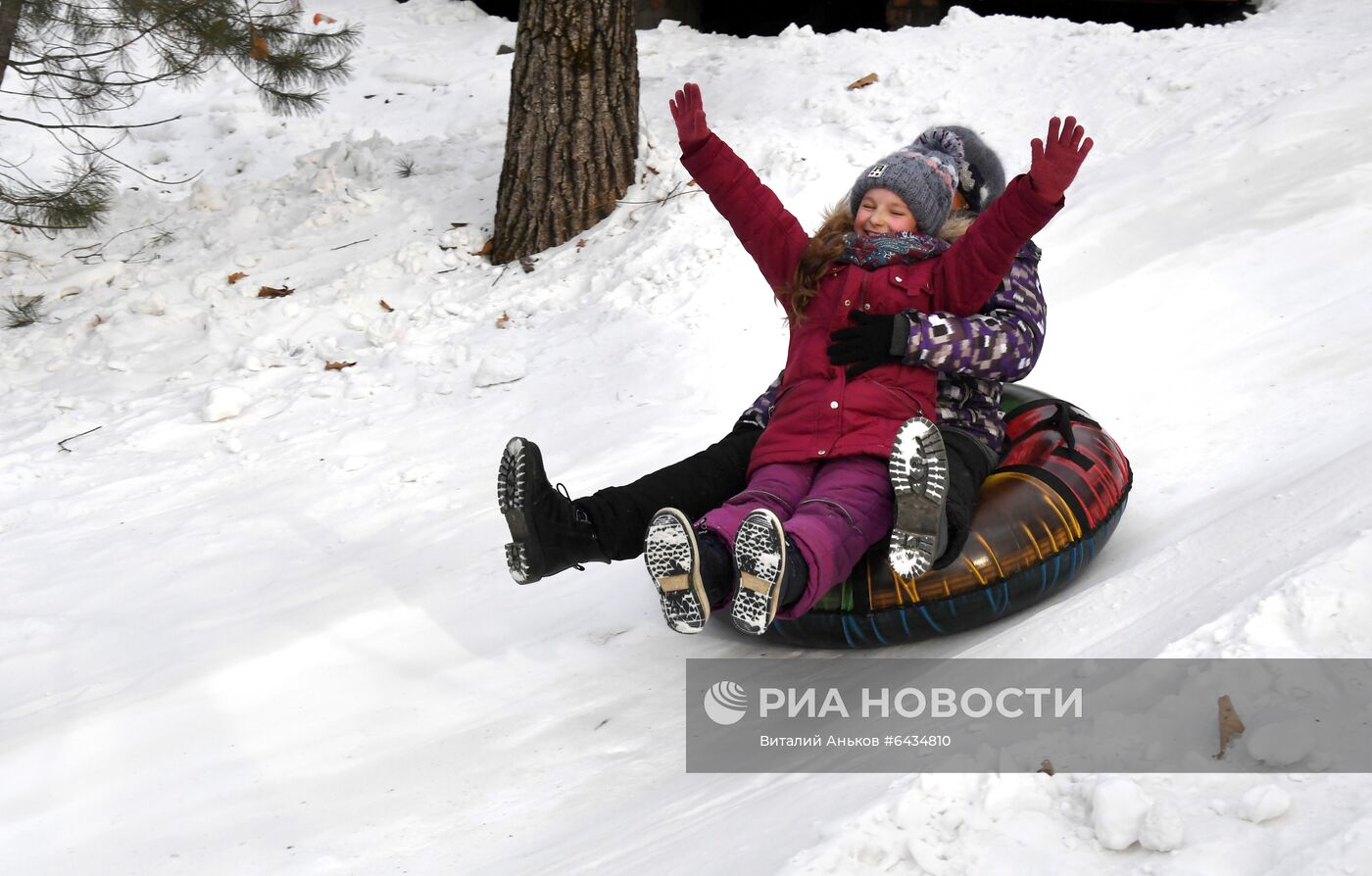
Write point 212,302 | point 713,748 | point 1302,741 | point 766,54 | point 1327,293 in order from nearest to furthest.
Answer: point 1302,741 < point 713,748 < point 1327,293 < point 212,302 < point 766,54

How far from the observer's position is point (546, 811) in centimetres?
254

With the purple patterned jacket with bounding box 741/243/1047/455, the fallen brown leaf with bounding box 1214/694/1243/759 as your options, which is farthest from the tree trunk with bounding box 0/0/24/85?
the fallen brown leaf with bounding box 1214/694/1243/759

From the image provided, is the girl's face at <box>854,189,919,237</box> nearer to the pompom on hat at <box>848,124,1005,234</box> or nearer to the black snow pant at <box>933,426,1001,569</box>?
the pompom on hat at <box>848,124,1005,234</box>

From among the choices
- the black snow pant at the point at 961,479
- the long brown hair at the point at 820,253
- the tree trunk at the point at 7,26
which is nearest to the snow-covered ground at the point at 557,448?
the black snow pant at the point at 961,479

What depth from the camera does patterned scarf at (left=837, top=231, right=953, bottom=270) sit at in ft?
10.2

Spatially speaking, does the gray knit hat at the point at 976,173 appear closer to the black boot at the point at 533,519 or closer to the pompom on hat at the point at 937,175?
the pompom on hat at the point at 937,175

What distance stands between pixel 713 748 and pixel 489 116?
568 cm

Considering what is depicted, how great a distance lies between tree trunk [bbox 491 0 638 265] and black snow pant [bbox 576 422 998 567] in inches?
123

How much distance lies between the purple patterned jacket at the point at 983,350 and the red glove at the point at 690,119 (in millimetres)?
672

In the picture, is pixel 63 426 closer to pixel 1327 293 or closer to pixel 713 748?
pixel 713 748

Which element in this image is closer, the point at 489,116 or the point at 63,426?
the point at 63,426

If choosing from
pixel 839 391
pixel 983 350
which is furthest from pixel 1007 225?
pixel 839 391

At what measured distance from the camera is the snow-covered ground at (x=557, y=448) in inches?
91.3

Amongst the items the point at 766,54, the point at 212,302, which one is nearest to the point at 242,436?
the point at 212,302
